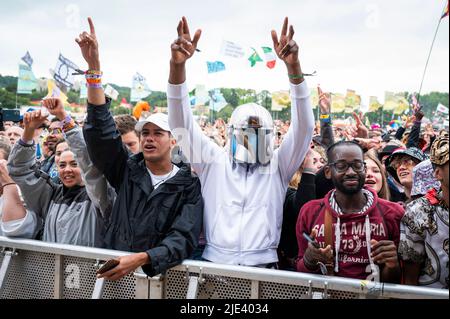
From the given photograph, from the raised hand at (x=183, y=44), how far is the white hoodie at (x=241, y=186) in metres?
0.17

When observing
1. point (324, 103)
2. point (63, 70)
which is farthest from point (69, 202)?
point (63, 70)

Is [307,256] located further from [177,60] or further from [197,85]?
[197,85]

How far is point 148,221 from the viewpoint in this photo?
9.77 feet

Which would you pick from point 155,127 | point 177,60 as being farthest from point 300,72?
point 155,127

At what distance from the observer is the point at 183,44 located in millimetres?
3066

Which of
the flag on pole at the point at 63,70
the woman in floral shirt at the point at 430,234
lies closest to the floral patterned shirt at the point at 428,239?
the woman in floral shirt at the point at 430,234

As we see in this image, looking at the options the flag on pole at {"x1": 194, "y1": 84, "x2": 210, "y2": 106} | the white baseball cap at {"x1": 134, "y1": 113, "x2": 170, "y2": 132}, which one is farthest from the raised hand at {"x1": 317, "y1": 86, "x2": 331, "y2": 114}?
the flag on pole at {"x1": 194, "y1": 84, "x2": 210, "y2": 106}

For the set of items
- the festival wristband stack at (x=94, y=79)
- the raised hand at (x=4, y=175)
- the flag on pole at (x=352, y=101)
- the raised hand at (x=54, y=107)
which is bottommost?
the raised hand at (x=4, y=175)

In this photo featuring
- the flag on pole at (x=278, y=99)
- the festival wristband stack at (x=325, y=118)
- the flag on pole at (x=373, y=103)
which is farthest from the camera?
the flag on pole at (x=373, y=103)

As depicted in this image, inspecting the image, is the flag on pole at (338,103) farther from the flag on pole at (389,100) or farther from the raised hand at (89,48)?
the raised hand at (89,48)

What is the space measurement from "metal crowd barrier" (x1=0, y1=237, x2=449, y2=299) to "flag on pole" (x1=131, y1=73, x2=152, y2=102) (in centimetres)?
1610

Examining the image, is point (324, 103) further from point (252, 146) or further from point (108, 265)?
point (108, 265)

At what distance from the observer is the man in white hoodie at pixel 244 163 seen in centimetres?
295

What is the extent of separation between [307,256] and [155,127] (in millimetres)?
1422
